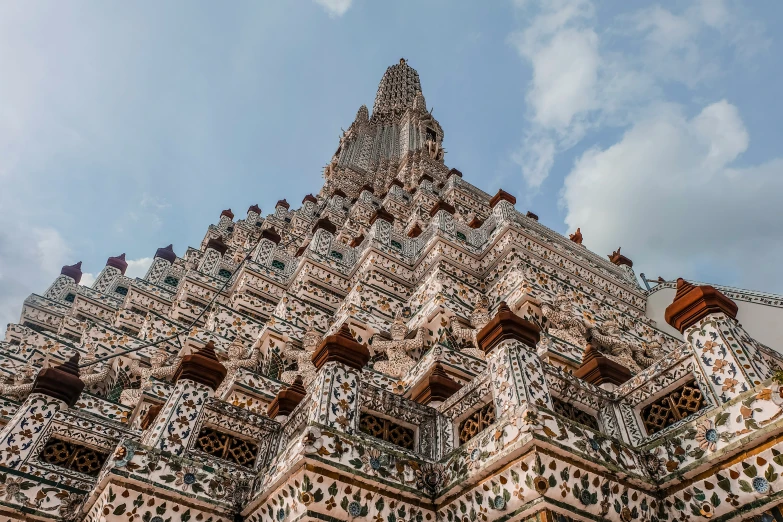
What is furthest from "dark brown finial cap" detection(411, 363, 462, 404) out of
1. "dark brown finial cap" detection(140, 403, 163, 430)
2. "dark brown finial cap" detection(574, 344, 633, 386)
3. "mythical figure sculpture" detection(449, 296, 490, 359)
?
"dark brown finial cap" detection(140, 403, 163, 430)

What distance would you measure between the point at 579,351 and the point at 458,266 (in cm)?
484

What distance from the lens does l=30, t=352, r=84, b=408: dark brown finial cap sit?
20.1ft

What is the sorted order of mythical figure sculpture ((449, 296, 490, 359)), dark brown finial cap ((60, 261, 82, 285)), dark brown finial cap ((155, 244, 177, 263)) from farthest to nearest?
dark brown finial cap ((155, 244, 177, 263)) → dark brown finial cap ((60, 261, 82, 285)) → mythical figure sculpture ((449, 296, 490, 359))

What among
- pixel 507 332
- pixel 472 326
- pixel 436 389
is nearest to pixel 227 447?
pixel 436 389

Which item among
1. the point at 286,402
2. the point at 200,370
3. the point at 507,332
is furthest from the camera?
the point at 286,402

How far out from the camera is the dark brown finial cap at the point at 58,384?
20.1 ft

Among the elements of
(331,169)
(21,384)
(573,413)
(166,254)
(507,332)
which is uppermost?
(331,169)

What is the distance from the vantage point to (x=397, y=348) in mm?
8766

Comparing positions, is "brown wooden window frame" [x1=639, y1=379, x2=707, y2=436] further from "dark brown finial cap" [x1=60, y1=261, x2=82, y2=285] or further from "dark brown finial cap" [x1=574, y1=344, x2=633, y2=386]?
"dark brown finial cap" [x1=60, y1=261, x2=82, y2=285]

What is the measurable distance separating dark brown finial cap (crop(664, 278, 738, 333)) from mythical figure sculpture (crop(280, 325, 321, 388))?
17.2 feet

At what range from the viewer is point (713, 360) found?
177 inches

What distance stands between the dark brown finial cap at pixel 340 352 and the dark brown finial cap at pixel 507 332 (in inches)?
44.4

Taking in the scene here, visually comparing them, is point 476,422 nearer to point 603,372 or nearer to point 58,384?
point 603,372

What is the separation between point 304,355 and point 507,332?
197 inches
